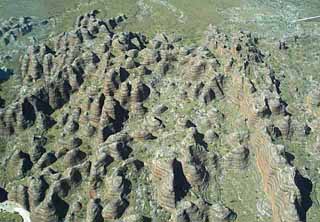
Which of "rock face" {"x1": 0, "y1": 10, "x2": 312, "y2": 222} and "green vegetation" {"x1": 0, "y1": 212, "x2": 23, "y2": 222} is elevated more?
"rock face" {"x1": 0, "y1": 10, "x2": 312, "y2": 222}

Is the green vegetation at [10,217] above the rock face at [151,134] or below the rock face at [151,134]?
below

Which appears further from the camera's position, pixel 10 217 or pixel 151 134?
pixel 151 134

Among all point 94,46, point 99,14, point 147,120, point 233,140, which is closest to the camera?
point 233,140

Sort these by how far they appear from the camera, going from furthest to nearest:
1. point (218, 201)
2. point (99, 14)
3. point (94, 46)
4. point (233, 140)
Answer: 1. point (99, 14)
2. point (94, 46)
3. point (233, 140)
4. point (218, 201)

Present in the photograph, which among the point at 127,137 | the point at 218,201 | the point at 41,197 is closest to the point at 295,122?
the point at 218,201

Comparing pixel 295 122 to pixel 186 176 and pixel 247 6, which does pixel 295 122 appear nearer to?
pixel 186 176

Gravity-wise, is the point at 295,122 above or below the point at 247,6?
above

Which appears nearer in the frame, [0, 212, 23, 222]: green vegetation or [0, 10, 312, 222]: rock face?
[0, 10, 312, 222]: rock face

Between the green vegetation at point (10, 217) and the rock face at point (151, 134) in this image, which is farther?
the green vegetation at point (10, 217)
